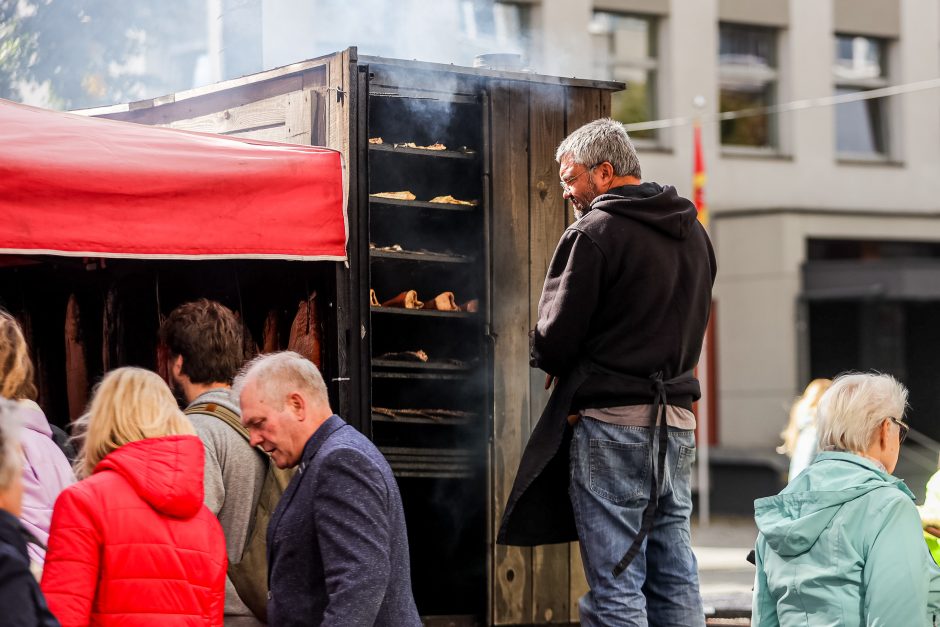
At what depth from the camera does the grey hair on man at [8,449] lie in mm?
3080

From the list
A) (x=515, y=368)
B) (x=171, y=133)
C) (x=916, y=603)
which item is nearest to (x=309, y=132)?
(x=171, y=133)

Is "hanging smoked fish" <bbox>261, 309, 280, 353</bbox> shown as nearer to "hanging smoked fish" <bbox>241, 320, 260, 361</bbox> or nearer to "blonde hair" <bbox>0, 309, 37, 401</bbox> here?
"hanging smoked fish" <bbox>241, 320, 260, 361</bbox>

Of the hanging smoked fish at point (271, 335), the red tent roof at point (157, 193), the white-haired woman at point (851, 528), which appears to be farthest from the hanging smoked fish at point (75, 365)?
the white-haired woman at point (851, 528)

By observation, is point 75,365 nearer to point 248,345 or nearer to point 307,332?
point 248,345

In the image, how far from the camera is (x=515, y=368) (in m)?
6.54

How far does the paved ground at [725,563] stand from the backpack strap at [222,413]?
11.6ft

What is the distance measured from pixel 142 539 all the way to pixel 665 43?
55.7ft

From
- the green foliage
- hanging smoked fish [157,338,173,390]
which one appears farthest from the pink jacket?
the green foliage

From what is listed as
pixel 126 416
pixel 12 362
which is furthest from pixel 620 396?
pixel 12 362

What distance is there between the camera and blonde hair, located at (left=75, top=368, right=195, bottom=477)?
12.1 ft

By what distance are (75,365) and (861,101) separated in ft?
55.2

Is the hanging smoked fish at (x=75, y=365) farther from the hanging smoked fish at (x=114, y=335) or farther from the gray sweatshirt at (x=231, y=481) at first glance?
the gray sweatshirt at (x=231, y=481)

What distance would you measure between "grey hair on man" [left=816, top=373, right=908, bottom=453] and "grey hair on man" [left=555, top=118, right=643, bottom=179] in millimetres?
1230

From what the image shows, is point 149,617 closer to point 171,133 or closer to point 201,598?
point 201,598
